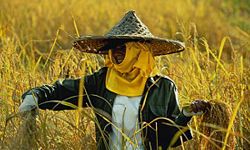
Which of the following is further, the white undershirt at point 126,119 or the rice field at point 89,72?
the white undershirt at point 126,119

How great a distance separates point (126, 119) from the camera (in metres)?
3.35

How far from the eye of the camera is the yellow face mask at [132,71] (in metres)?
3.37

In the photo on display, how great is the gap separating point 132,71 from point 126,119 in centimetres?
21

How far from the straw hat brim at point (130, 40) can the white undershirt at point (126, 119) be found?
250mm

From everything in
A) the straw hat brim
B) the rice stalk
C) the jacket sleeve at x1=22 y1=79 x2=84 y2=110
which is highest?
the straw hat brim

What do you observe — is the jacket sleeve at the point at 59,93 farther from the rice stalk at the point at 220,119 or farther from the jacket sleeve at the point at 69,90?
the rice stalk at the point at 220,119

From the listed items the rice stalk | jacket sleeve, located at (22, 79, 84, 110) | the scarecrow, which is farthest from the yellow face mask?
the rice stalk

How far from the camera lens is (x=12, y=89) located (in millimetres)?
4039

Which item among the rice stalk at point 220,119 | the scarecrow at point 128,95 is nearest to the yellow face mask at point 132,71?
the scarecrow at point 128,95

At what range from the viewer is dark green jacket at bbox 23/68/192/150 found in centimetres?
336

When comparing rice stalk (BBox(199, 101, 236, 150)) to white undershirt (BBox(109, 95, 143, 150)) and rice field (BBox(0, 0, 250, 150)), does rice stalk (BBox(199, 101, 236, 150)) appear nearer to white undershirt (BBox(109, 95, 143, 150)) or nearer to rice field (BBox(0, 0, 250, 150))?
rice field (BBox(0, 0, 250, 150))

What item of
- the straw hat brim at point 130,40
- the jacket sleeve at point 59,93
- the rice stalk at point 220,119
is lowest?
the rice stalk at point 220,119

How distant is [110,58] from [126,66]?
0.09 metres

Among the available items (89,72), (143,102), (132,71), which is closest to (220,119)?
(143,102)
